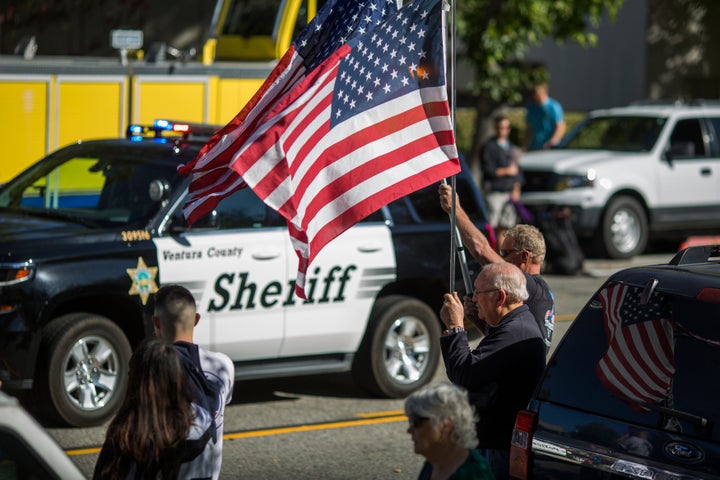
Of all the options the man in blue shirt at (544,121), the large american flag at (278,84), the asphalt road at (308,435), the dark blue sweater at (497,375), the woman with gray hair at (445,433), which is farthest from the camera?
the man in blue shirt at (544,121)

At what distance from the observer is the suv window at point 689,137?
18547 mm

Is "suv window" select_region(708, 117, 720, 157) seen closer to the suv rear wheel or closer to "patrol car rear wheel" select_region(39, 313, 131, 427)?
the suv rear wheel

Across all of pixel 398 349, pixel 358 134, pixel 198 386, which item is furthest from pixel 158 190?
pixel 198 386

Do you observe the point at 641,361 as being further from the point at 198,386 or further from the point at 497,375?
the point at 198,386

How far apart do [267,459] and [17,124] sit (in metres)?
7.56

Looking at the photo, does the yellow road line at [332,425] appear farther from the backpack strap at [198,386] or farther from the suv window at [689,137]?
the suv window at [689,137]

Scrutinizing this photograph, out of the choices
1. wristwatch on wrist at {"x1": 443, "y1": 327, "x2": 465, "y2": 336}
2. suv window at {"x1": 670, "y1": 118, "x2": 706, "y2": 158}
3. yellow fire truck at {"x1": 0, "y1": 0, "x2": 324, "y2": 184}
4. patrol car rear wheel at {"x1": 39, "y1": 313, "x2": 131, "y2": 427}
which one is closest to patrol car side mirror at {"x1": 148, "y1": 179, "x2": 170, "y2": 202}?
patrol car rear wheel at {"x1": 39, "y1": 313, "x2": 131, "y2": 427}

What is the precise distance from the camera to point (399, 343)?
9.85 m

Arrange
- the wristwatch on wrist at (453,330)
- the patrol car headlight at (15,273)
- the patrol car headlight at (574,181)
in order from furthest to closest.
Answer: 1. the patrol car headlight at (574,181)
2. the patrol car headlight at (15,273)
3. the wristwatch on wrist at (453,330)

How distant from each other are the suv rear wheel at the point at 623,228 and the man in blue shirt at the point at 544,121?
172cm

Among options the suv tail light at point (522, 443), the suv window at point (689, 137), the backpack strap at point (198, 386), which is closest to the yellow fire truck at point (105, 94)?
the suv window at point (689, 137)

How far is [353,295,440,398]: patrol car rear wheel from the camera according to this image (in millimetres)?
9672

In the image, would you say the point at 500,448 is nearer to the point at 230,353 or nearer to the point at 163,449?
the point at 163,449

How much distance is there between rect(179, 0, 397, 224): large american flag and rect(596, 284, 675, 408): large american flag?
185 centimetres
